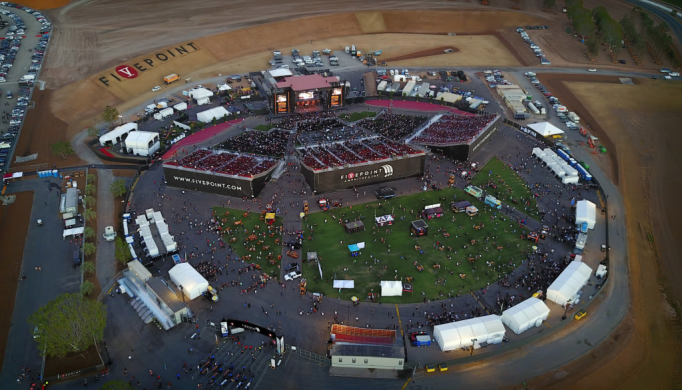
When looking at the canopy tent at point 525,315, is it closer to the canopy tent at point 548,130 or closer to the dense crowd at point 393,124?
the dense crowd at point 393,124

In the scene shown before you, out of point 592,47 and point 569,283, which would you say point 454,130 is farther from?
point 592,47

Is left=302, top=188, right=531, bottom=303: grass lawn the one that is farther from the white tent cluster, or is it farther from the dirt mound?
the dirt mound

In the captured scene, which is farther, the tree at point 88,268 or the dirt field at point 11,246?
the tree at point 88,268

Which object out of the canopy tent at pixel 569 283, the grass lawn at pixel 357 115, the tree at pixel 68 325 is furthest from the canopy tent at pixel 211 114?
the canopy tent at pixel 569 283

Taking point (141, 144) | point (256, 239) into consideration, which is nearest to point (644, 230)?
point (256, 239)

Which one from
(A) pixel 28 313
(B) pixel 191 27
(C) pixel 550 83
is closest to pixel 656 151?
(C) pixel 550 83
